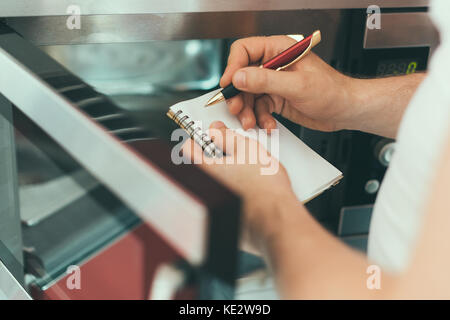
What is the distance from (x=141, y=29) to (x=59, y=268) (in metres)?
0.31

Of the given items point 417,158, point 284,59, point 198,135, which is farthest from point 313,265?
point 284,59

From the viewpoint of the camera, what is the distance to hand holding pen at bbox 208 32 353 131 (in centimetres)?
62

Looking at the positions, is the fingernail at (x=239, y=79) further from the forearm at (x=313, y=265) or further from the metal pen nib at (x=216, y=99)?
the forearm at (x=313, y=265)

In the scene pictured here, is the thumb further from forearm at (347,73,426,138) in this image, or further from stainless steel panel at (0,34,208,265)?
stainless steel panel at (0,34,208,265)

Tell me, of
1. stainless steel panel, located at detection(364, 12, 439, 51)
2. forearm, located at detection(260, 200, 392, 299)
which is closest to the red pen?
stainless steel panel, located at detection(364, 12, 439, 51)

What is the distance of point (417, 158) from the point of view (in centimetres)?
34

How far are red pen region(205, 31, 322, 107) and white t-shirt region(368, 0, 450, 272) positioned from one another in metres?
0.28

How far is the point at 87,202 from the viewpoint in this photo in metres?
0.40

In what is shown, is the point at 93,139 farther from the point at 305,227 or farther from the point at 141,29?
the point at 141,29

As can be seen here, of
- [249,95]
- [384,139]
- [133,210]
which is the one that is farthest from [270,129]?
[133,210]

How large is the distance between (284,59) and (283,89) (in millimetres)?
43

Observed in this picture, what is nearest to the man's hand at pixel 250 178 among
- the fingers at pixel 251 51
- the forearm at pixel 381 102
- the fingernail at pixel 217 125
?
the fingernail at pixel 217 125

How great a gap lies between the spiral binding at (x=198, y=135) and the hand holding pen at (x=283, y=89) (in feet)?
0.22

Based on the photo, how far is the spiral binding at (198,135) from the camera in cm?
55
